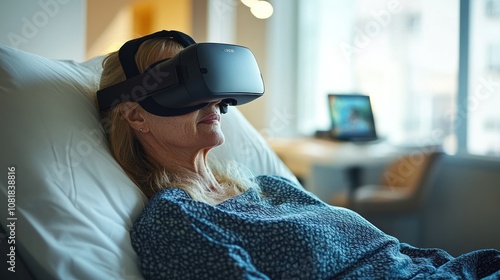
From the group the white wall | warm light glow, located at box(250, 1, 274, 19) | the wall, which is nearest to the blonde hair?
the white wall

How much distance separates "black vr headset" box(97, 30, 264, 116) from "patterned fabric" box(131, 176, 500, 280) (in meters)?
0.20

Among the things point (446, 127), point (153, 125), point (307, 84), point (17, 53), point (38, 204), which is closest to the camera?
point (38, 204)

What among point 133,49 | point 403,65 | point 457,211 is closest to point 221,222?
point 133,49

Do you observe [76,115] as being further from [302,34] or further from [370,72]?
[302,34]

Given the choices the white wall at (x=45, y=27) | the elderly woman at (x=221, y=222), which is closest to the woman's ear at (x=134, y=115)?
the elderly woman at (x=221, y=222)

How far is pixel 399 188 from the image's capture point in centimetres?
313

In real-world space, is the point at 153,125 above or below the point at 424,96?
above

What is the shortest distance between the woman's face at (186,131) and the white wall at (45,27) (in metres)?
0.43

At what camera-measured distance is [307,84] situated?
4137 mm

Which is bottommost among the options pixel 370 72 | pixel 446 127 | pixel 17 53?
pixel 446 127

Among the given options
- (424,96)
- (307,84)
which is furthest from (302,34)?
(424,96)

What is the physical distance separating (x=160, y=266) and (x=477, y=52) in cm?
249

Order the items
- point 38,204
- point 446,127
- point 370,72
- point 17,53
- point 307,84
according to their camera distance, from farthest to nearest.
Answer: point 307,84 → point 370,72 → point 446,127 → point 17,53 → point 38,204

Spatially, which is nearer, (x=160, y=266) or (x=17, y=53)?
(x=160, y=266)
